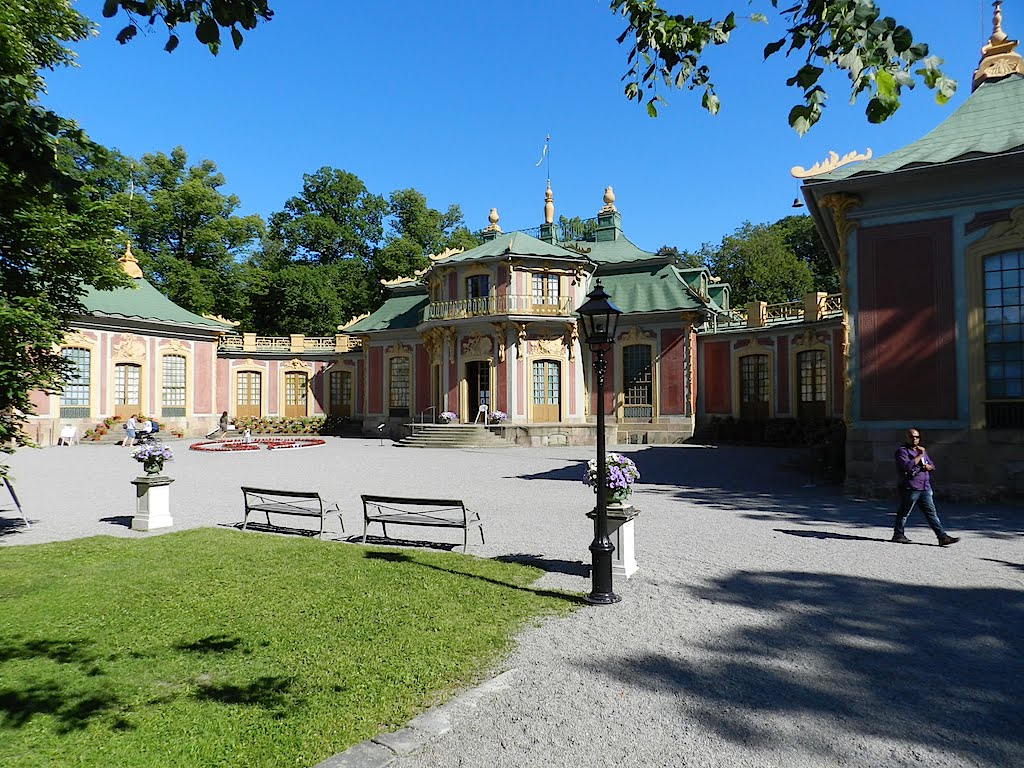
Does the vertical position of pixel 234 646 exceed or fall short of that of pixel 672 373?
it falls short

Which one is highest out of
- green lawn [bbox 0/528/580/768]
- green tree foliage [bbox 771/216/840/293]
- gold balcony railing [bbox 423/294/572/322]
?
green tree foliage [bbox 771/216/840/293]

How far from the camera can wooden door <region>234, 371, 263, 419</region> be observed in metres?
32.2

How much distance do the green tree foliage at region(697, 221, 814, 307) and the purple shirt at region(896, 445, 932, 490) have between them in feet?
104

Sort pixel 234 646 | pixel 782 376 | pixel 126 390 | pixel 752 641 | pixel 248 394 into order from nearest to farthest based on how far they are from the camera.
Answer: pixel 234 646
pixel 752 641
pixel 782 376
pixel 126 390
pixel 248 394

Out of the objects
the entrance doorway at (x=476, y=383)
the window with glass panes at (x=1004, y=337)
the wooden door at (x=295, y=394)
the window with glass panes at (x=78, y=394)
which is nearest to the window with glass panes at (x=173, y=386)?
the window with glass panes at (x=78, y=394)

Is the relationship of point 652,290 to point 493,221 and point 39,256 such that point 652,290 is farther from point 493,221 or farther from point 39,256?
point 39,256

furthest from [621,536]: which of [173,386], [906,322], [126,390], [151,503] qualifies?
[173,386]

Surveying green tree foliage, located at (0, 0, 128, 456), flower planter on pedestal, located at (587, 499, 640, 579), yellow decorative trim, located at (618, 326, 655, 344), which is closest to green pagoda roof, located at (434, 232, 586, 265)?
yellow decorative trim, located at (618, 326, 655, 344)

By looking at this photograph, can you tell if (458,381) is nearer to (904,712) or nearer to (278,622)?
(278,622)

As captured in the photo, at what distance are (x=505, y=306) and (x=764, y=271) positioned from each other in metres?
19.9

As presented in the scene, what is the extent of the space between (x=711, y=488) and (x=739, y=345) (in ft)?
45.7

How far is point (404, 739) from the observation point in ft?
10.1

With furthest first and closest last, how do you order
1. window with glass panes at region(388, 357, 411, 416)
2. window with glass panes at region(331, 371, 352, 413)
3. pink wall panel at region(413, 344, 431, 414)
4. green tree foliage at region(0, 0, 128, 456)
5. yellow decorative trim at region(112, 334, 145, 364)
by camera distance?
window with glass panes at region(331, 371, 352, 413) → window with glass panes at region(388, 357, 411, 416) → pink wall panel at region(413, 344, 431, 414) → yellow decorative trim at region(112, 334, 145, 364) → green tree foliage at region(0, 0, 128, 456)

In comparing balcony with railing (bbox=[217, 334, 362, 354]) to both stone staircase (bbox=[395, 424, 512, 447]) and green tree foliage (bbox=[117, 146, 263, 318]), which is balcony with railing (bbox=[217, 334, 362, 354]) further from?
stone staircase (bbox=[395, 424, 512, 447])
